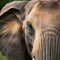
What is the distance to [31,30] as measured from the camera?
4219 millimetres

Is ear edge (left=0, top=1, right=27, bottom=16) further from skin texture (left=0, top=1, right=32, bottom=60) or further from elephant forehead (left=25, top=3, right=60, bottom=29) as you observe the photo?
elephant forehead (left=25, top=3, right=60, bottom=29)

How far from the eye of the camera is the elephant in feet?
12.6

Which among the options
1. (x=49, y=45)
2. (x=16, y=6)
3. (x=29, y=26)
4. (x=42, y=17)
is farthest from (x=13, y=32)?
(x=49, y=45)

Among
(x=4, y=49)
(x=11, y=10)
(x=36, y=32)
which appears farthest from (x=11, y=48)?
(x=36, y=32)

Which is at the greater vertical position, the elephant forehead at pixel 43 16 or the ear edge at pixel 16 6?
the elephant forehead at pixel 43 16

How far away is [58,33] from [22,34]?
701 millimetres

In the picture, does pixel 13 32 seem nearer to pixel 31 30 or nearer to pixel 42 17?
pixel 31 30

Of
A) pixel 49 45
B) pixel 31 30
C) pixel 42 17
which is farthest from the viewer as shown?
pixel 31 30

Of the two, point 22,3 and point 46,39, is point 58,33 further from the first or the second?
point 22,3

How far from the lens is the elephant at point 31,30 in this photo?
3850 millimetres

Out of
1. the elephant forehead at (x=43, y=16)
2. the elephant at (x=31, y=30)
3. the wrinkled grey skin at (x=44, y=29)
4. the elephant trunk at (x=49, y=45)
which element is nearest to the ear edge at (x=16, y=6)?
the elephant at (x=31, y=30)

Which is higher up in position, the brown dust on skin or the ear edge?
the brown dust on skin

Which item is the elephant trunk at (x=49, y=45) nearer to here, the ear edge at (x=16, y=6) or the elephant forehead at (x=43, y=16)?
the elephant forehead at (x=43, y=16)

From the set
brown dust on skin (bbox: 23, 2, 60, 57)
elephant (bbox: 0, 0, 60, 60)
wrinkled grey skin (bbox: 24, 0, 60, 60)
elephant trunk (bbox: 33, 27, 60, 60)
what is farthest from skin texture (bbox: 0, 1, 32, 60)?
elephant trunk (bbox: 33, 27, 60, 60)
